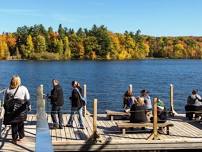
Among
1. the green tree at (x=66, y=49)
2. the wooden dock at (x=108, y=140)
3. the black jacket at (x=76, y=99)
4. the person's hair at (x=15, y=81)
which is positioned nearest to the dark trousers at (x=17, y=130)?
the wooden dock at (x=108, y=140)

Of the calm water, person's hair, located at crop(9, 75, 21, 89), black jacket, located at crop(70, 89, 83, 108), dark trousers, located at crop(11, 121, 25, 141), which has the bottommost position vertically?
the calm water

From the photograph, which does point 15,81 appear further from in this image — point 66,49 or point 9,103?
point 66,49

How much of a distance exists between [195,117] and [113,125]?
3.39 m

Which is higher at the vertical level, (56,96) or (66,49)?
(66,49)

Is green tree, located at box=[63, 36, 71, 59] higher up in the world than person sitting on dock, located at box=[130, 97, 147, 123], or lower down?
higher up

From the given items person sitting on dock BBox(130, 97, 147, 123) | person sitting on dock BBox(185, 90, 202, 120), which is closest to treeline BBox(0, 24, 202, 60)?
person sitting on dock BBox(185, 90, 202, 120)

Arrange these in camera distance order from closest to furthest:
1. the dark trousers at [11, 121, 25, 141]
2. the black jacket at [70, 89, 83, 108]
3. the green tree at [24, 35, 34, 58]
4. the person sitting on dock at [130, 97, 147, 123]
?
1. the dark trousers at [11, 121, 25, 141]
2. the person sitting on dock at [130, 97, 147, 123]
3. the black jacket at [70, 89, 83, 108]
4. the green tree at [24, 35, 34, 58]

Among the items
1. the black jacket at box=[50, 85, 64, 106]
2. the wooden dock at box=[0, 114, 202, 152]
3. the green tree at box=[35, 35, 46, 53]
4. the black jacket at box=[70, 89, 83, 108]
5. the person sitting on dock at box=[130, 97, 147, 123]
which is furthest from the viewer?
the green tree at box=[35, 35, 46, 53]

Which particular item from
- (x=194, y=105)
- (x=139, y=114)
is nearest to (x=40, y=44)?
(x=194, y=105)

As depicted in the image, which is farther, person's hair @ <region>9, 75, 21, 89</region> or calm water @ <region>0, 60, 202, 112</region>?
calm water @ <region>0, 60, 202, 112</region>

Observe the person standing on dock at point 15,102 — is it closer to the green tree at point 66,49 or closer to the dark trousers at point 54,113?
the dark trousers at point 54,113

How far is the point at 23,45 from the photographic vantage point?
543 ft

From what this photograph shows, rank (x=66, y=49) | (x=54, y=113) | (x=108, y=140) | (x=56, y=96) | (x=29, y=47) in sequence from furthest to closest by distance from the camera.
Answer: (x=66, y=49), (x=29, y=47), (x=54, y=113), (x=56, y=96), (x=108, y=140)

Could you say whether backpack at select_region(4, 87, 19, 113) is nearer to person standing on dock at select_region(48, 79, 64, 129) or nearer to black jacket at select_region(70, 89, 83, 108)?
person standing on dock at select_region(48, 79, 64, 129)
